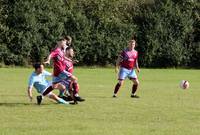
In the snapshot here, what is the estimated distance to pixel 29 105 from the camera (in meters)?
15.9

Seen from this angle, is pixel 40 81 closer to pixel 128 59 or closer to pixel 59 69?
pixel 59 69

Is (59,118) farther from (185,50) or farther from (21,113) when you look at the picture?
(185,50)

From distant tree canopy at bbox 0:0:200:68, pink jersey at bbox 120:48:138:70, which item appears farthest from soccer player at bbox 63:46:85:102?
distant tree canopy at bbox 0:0:200:68

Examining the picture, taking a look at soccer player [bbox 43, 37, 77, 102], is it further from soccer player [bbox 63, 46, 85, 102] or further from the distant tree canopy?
the distant tree canopy

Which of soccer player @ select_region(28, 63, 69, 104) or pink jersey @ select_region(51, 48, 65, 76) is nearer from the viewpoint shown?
soccer player @ select_region(28, 63, 69, 104)

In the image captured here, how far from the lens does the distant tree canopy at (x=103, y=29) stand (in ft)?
126

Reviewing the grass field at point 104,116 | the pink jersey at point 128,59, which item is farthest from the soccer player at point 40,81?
the pink jersey at point 128,59

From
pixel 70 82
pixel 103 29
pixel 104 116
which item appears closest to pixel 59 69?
pixel 70 82

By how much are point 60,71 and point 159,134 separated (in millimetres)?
6129

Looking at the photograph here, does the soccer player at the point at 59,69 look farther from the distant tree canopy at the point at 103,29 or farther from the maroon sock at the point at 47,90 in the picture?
the distant tree canopy at the point at 103,29

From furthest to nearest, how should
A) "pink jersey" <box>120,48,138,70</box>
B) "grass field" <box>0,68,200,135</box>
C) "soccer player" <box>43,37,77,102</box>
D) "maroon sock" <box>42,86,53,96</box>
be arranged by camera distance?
1. "pink jersey" <box>120,48,138,70</box>
2. "soccer player" <box>43,37,77,102</box>
3. "maroon sock" <box>42,86,53,96</box>
4. "grass field" <box>0,68,200,135</box>

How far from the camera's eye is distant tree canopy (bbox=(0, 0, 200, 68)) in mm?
38531

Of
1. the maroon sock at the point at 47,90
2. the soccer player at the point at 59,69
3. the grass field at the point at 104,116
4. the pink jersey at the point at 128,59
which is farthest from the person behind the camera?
the pink jersey at the point at 128,59

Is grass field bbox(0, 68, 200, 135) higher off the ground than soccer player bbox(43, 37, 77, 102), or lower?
lower
